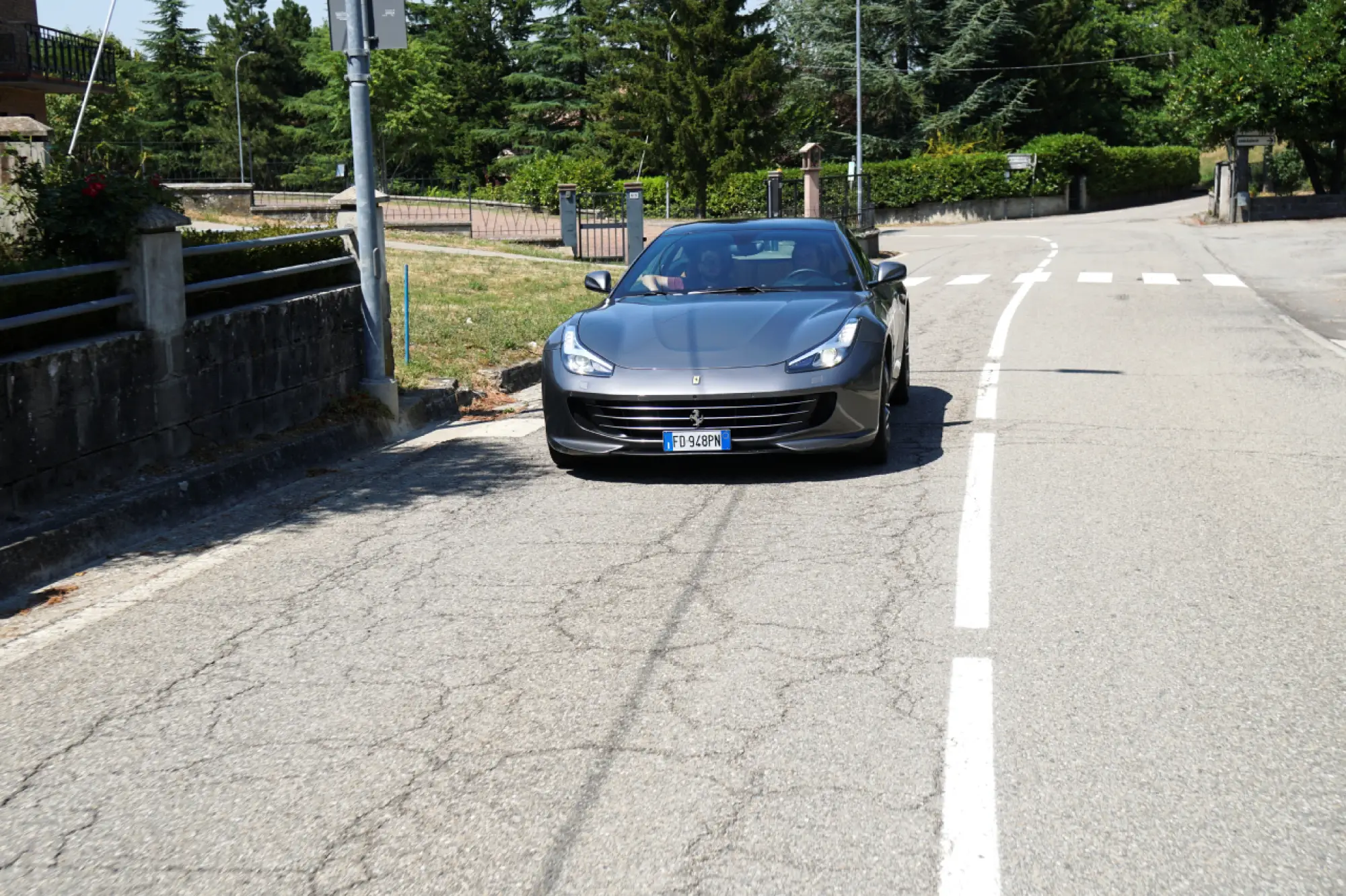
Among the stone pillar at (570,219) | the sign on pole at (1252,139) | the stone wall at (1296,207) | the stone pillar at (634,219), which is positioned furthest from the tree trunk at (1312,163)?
the stone pillar at (570,219)

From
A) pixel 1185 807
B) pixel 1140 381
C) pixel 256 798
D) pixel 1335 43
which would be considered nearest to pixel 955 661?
pixel 1185 807

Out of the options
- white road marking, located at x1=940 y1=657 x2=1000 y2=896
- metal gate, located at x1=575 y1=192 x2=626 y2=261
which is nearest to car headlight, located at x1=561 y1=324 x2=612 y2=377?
white road marking, located at x1=940 y1=657 x2=1000 y2=896

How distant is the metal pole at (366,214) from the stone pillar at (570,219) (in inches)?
748

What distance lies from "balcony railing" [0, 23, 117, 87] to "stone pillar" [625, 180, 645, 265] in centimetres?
1226

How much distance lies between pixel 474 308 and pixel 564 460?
8677mm

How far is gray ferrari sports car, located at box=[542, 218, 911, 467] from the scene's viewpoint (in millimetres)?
7746

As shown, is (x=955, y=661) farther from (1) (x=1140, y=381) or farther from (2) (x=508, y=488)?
(1) (x=1140, y=381)

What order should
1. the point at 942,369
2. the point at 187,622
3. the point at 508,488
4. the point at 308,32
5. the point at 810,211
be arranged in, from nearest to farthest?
the point at 187,622 → the point at 508,488 → the point at 942,369 → the point at 810,211 → the point at 308,32

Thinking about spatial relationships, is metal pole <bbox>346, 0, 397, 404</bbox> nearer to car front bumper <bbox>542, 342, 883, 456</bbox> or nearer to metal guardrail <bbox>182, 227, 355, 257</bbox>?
metal guardrail <bbox>182, 227, 355, 257</bbox>

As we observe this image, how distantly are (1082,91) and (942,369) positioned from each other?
64038 mm

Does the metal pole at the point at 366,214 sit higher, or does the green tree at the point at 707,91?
the green tree at the point at 707,91

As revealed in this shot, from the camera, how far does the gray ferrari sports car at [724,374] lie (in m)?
7.75

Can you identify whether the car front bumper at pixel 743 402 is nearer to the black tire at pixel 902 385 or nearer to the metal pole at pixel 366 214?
the black tire at pixel 902 385

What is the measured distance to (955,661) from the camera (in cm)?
477
